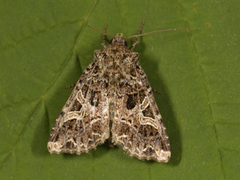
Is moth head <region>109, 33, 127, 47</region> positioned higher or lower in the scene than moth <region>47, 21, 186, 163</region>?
higher

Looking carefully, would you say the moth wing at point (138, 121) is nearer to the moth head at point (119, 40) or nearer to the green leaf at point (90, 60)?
the green leaf at point (90, 60)

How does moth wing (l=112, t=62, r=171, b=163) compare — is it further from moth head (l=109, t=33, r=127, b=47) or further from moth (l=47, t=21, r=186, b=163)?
moth head (l=109, t=33, r=127, b=47)

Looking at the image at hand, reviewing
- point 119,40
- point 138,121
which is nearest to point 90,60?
point 119,40

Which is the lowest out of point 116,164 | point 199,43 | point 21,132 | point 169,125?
point 116,164

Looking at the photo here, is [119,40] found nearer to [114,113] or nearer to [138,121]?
[114,113]

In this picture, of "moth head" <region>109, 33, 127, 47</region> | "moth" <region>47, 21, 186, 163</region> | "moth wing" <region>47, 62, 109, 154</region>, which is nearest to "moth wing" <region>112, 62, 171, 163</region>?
"moth" <region>47, 21, 186, 163</region>

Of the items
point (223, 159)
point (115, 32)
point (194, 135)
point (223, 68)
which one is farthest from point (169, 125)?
point (115, 32)

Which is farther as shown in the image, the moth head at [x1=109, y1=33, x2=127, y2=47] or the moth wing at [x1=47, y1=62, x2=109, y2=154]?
the moth head at [x1=109, y1=33, x2=127, y2=47]

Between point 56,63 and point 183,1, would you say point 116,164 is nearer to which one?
point 56,63
